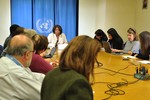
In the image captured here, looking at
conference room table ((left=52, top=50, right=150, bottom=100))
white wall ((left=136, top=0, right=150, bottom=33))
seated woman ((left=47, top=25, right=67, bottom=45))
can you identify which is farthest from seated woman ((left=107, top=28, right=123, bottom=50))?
conference room table ((left=52, top=50, right=150, bottom=100))

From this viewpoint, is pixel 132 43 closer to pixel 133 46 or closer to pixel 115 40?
pixel 133 46

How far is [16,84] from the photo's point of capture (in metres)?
1.58

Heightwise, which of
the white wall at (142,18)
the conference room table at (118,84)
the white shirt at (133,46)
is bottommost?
the conference room table at (118,84)

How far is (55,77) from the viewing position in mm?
1241

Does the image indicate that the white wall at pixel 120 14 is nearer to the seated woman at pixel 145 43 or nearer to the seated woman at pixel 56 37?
the seated woman at pixel 56 37

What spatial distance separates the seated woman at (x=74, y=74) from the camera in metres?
1.12

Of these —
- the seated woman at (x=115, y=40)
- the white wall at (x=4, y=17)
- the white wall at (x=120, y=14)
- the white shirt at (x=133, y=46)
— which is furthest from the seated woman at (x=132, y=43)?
the white wall at (x=4, y=17)

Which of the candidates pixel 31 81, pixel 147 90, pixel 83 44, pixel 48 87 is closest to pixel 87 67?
pixel 83 44

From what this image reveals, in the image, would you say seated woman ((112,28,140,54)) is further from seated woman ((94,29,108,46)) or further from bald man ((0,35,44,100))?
bald man ((0,35,44,100))

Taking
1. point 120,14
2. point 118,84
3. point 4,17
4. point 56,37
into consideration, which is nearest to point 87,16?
point 120,14

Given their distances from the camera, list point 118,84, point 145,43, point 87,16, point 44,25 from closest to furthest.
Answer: point 118,84 → point 145,43 → point 44,25 → point 87,16

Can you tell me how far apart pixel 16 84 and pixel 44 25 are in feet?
17.2

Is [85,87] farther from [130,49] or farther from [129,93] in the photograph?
[130,49]

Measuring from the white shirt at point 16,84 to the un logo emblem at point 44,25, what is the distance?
516 centimetres
